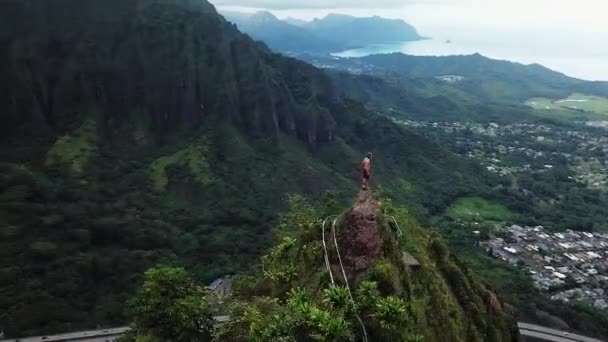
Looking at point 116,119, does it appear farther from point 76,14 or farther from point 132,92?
point 76,14

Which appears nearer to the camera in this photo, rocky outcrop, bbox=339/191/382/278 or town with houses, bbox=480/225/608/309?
rocky outcrop, bbox=339/191/382/278

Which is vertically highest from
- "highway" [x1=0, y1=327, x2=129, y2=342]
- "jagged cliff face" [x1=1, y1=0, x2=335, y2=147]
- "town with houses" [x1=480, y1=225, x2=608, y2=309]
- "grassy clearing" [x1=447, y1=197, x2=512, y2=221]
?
"jagged cliff face" [x1=1, y1=0, x2=335, y2=147]

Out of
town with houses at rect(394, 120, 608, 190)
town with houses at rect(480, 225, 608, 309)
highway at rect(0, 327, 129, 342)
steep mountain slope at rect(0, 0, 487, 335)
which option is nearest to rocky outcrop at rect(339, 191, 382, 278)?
highway at rect(0, 327, 129, 342)

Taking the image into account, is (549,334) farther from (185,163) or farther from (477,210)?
(185,163)

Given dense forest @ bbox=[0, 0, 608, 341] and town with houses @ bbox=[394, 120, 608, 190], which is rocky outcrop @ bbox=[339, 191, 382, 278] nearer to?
dense forest @ bbox=[0, 0, 608, 341]

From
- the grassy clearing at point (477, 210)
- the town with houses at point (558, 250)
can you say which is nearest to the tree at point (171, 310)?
the town with houses at point (558, 250)

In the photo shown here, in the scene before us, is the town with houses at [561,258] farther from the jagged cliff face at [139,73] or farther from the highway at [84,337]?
the highway at [84,337]

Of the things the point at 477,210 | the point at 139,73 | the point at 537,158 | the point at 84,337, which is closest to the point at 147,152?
the point at 139,73
